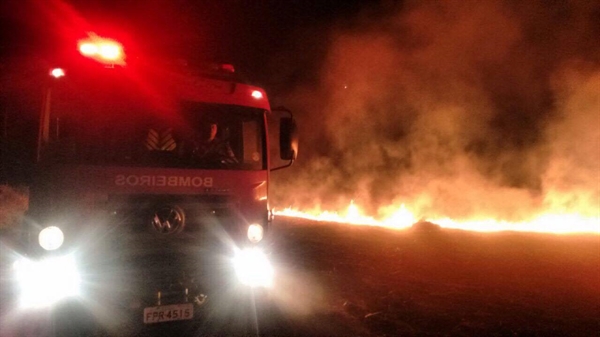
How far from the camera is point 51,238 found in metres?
4.34

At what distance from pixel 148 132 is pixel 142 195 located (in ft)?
2.12

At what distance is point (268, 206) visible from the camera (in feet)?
18.4

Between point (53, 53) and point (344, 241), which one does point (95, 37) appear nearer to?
Answer: point (53, 53)

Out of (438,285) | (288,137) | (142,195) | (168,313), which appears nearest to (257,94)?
(288,137)

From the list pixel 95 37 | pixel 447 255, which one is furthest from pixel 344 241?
pixel 95 37

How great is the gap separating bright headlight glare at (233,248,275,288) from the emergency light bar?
2216mm

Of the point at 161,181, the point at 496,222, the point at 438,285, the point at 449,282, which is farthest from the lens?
the point at 496,222

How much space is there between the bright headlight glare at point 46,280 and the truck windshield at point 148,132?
0.87 metres

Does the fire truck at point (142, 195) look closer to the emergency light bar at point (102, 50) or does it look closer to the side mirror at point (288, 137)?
the emergency light bar at point (102, 50)

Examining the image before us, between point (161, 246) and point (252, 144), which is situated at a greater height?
point (252, 144)

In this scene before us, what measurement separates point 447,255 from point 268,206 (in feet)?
20.3

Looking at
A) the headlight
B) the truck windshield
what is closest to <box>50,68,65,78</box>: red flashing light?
the truck windshield

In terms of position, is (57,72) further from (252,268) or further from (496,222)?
(496,222)

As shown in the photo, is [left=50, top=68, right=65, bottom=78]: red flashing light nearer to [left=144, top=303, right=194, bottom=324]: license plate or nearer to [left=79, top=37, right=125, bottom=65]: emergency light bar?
[left=79, top=37, right=125, bottom=65]: emergency light bar
